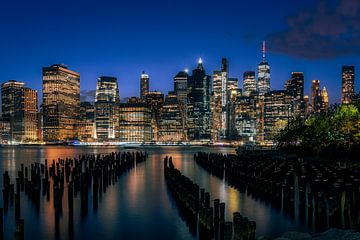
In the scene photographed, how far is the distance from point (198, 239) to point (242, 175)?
22.2m

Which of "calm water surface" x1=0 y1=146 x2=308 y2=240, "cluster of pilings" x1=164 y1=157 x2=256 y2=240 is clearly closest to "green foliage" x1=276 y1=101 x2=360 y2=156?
"calm water surface" x1=0 y1=146 x2=308 y2=240

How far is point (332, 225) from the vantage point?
23.2 meters

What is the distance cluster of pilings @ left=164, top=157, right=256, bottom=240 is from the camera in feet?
54.2

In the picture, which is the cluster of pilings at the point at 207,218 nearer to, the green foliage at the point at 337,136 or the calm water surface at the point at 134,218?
the calm water surface at the point at 134,218

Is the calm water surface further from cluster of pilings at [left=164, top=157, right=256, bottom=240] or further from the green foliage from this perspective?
the green foliage

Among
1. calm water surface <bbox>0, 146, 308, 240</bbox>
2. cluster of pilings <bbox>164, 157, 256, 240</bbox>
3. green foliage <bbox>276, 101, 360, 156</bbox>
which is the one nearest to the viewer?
cluster of pilings <bbox>164, 157, 256, 240</bbox>

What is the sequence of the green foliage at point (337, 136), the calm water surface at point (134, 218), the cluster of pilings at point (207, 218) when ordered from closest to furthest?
the cluster of pilings at point (207, 218), the calm water surface at point (134, 218), the green foliage at point (337, 136)

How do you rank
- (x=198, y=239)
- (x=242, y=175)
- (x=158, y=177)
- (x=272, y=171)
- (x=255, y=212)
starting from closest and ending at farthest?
(x=198, y=239)
(x=255, y=212)
(x=272, y=171)
(x=242, y=175)
(x=158, y=177)

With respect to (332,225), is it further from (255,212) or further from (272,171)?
(272,171)

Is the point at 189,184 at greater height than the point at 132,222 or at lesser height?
greater

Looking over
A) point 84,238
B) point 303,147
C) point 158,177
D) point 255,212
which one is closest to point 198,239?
point 84,238

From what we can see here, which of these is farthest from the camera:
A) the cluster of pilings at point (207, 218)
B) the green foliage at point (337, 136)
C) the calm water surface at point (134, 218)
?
the green foliage at point (337, 136)

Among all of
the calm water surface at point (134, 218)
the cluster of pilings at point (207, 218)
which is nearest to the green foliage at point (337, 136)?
the calm water surface at point (134, 218)

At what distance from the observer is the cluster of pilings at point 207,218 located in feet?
54.2
